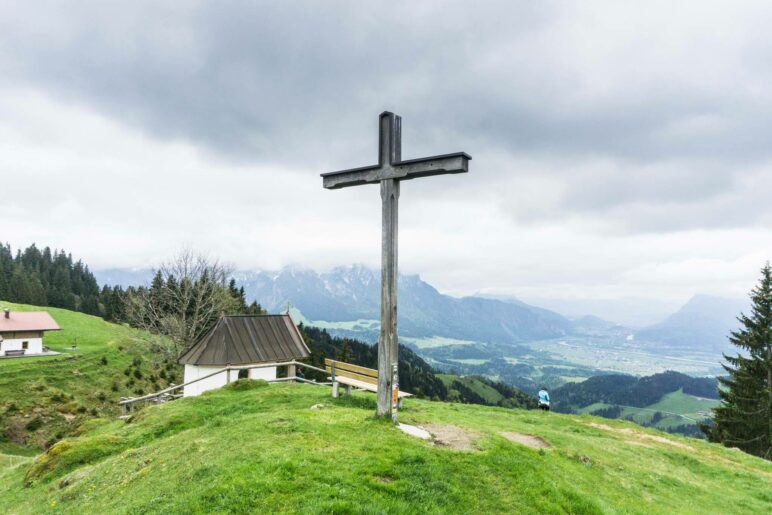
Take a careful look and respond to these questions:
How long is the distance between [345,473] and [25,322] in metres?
64.9

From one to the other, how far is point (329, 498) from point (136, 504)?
12.7 feet

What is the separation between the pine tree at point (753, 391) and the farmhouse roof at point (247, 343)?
3490 cm

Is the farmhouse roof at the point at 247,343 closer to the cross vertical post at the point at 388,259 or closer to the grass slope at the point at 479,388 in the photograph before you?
the cross vertical post at the point at 388,259

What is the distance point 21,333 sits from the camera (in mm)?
53312

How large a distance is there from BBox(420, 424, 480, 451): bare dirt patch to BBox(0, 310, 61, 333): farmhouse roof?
60.8 m

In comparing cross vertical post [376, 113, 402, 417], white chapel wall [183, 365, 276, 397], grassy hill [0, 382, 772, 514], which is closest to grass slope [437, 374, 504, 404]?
white chapel wall [183, 365, 276, 397]

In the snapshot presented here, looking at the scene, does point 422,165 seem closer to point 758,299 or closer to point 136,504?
point 136,504

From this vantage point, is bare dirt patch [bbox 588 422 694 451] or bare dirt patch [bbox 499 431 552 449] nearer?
bare dirt patch [bbox 499 431 552 449]

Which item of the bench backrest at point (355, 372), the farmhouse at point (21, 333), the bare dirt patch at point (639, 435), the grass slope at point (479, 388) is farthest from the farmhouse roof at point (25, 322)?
the grass slope at point (479, 388)

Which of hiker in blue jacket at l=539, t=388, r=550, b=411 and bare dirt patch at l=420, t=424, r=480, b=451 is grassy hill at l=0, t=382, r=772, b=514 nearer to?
bare dirt patch at l=420, t=424, r=480, b=451

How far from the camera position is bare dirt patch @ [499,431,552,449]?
13867 millimetres

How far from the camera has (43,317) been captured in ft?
189

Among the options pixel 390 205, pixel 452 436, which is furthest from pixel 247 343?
pixel 452 436

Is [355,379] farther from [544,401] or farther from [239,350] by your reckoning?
[239,350]
